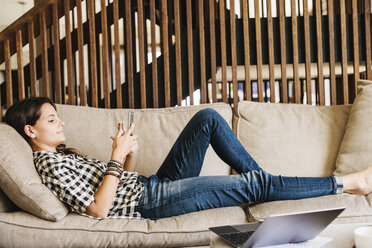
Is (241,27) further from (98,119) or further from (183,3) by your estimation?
(98,119)

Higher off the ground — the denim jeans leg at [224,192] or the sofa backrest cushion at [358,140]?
the sofa backrest cushion at [358,140]

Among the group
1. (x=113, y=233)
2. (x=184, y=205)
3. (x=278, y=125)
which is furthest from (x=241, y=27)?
(x=113, y=233)

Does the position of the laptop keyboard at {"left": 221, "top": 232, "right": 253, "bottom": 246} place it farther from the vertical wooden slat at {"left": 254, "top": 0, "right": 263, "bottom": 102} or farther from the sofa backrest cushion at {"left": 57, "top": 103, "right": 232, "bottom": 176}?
the vertical wooden slat at {"left": 254, "top": 0, "right": 263, "bottom": 102}

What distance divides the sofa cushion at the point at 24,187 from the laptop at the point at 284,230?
2.37 feet

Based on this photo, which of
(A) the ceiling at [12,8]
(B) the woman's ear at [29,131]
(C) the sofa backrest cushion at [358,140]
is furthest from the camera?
(A) the ceiling at [12,8]

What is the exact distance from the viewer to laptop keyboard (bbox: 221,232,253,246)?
924 mm

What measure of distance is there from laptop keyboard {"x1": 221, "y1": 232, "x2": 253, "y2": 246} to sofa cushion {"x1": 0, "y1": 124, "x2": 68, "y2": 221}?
737 millimetres

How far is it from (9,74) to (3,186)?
1.24m

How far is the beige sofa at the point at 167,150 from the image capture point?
4.49 ft

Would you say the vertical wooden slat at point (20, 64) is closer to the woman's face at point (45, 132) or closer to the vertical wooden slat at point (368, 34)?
the woman's face at point (45, 132)

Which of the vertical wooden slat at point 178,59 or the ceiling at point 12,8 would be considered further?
the ceiling at point 12,8

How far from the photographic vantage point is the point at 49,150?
171 cm

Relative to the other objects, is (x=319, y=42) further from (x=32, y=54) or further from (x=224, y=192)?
(x=32, y=54)

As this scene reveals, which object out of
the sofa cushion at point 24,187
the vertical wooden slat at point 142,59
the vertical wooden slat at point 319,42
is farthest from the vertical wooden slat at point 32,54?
the vertical wooden slat at point 319,42
